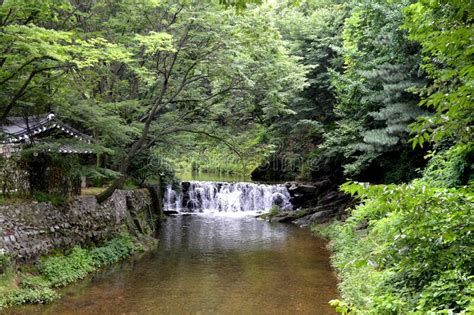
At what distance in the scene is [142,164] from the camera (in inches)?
739

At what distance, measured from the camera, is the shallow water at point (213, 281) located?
8852 millimetres

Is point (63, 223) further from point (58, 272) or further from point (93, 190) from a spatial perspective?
point (93, 190)

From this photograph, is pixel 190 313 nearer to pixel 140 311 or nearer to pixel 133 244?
pixel 140 311

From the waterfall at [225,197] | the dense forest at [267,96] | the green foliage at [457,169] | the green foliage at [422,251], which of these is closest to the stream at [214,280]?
the dense forest at [267,96]

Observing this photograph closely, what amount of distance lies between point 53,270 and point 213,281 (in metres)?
4.02

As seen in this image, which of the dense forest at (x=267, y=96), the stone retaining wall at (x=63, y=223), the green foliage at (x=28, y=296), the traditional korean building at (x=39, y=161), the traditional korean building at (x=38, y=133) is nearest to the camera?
the dense forest at (x=267, y=96)

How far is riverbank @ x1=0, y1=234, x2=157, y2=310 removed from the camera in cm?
849

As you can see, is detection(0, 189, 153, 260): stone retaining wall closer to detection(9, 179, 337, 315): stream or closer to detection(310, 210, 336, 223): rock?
detection(9, 179, 337, 315): stream

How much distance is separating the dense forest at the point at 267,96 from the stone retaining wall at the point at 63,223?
96cm

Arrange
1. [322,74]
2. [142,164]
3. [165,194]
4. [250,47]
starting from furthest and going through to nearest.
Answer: [165,194]
[322,74]
[142,164]
[250,47]

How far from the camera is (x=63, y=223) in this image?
11.4m

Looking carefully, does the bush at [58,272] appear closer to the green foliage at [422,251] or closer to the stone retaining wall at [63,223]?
the stone retaining wall at [63,223]

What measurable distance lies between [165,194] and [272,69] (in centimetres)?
1278

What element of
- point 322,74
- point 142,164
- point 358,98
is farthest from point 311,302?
point 322,74
